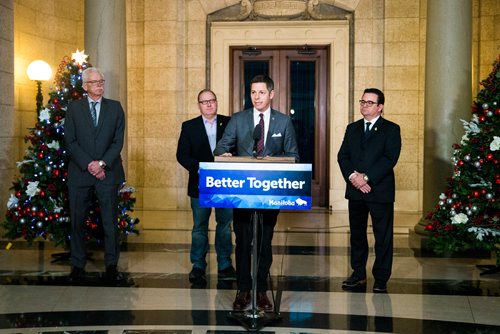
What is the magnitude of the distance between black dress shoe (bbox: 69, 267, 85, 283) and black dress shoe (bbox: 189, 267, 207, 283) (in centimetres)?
95

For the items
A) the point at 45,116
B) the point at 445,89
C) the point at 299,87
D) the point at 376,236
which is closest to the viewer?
the point at 376,236

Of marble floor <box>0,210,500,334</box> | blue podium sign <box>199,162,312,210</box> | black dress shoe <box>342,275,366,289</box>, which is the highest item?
blue podium sign <box>199,162,312,210</box>

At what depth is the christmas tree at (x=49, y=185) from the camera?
7.09m

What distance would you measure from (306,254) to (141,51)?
19.2ft

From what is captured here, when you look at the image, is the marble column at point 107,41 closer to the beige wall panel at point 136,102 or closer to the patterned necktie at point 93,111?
the patterned necktie at point 93,111

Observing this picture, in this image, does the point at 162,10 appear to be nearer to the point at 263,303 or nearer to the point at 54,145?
the point at 54,145

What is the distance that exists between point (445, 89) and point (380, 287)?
3197 millimetres

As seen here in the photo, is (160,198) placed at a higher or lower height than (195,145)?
lower

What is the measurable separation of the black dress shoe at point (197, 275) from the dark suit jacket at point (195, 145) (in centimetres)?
65

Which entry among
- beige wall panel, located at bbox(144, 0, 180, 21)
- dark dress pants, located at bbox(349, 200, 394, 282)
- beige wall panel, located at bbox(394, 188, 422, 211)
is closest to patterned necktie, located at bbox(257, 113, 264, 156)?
dark dress pants, located at bbox(349, 200, 394, 282)

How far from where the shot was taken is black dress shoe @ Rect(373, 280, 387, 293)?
592 centimetres

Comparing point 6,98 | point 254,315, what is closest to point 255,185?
point 254,315

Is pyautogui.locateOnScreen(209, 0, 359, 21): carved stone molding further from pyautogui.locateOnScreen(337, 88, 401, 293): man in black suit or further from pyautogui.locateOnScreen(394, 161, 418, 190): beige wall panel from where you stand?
pyautogui.locateOnScreen(337, 88, 401, 293): man in black suit

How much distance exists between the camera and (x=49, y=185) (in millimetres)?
7113
